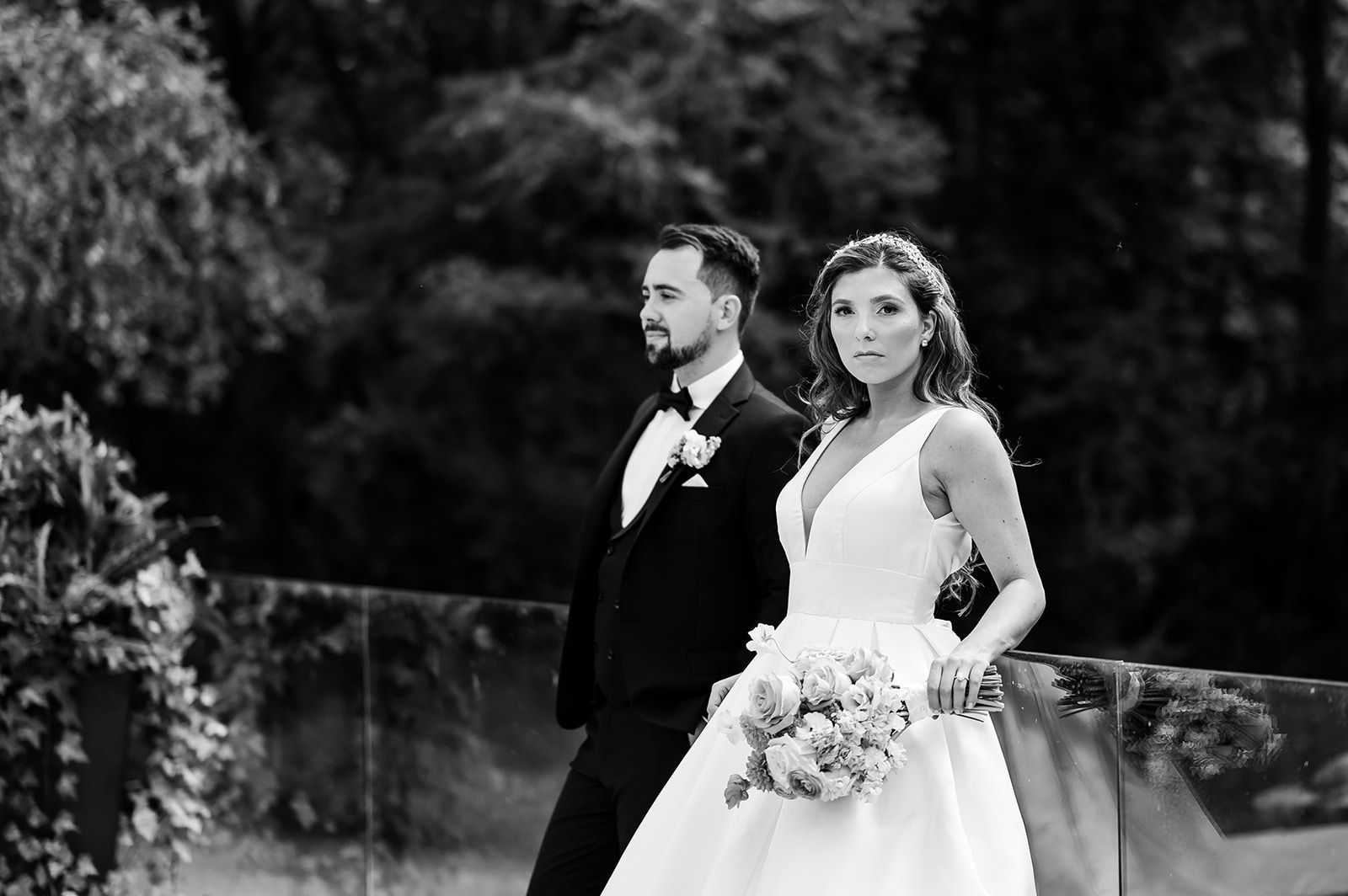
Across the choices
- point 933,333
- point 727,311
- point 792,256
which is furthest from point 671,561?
point 792,256

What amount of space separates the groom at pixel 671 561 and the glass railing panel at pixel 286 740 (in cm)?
166

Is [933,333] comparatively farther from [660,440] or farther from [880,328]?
[660,440]

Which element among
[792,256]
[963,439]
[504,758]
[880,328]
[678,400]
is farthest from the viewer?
[792,256]

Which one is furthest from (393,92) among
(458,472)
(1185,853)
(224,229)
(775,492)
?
(1185,853)

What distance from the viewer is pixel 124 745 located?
15.8ft

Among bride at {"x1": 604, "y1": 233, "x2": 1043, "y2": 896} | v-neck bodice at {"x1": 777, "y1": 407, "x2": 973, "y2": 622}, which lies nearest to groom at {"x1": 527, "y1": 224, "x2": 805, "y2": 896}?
bride at {"x1": 604, "y1": 233, "x2": 1043, "y2": 896}

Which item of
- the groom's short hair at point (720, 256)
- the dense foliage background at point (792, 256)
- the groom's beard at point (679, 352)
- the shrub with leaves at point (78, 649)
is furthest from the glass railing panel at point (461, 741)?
the dense foliage background at point (792, 256)

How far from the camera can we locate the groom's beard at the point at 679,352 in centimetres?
347

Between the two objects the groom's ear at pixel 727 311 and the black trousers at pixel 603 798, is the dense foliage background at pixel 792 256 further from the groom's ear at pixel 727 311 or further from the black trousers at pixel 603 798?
the black trousers at pixel 603 798

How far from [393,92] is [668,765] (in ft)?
41.5

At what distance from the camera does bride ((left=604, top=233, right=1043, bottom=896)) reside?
2.44m

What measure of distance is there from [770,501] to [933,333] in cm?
67

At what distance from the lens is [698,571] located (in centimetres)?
330

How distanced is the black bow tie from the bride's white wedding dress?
0.62 metres
